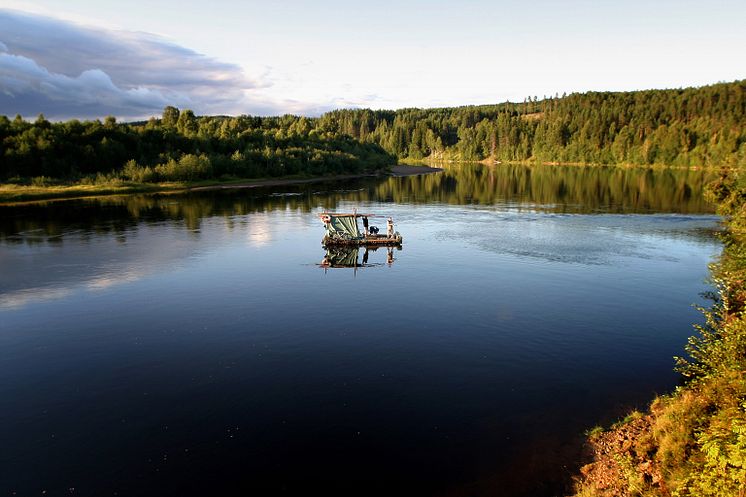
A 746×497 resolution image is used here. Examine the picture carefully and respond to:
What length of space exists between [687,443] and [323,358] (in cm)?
1809

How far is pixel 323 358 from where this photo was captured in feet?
93.8

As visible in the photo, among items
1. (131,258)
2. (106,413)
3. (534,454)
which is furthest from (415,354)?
(131,258)

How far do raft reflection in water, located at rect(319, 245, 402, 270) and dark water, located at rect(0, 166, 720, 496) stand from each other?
684 mm

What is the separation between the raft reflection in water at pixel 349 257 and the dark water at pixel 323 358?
684 mm

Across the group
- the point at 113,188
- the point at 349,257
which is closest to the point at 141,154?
the point at 113,188

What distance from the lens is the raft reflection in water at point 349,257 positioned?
173 feet

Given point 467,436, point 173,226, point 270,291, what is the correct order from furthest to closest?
point 173,226 < point 270,291 < point 467,436

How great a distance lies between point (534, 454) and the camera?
20.0 meters

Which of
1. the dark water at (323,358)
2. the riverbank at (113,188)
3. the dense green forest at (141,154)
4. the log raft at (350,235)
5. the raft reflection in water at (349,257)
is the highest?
the dense green forest at (141,154)

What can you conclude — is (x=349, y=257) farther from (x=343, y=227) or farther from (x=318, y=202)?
(x=318, y=202)

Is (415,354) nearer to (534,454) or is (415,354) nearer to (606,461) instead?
(534,454)

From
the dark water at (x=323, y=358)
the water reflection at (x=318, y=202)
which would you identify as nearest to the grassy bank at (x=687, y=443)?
the dark water at (x=323, y=358)

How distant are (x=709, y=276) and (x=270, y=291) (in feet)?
131

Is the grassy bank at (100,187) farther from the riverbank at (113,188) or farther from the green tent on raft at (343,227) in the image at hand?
the green tent on raft at (343,227)
